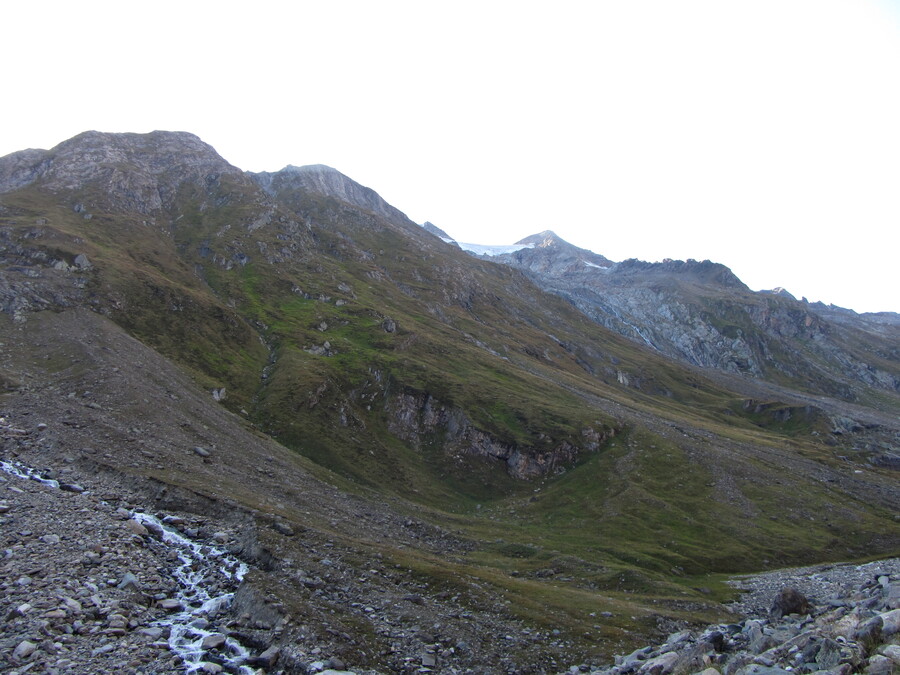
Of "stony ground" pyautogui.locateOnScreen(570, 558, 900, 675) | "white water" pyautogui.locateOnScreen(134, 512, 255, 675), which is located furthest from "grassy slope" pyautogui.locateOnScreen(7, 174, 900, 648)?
"white water" pyautogui.locateOnScreen(134, 512, 255, 675)

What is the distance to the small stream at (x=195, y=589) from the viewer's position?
2647 centimetres

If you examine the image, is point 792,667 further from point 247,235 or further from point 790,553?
point 247,235

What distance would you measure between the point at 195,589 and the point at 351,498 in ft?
123

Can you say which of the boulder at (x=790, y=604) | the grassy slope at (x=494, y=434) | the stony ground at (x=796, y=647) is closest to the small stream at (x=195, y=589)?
the grassy slope at (x=494, y=434)

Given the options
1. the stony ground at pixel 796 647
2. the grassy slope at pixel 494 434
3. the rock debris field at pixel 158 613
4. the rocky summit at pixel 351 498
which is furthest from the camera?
the grassy slope at pixel 494 434

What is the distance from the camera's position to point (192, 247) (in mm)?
170125

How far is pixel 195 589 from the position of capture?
109 ft

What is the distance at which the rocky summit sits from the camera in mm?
28312

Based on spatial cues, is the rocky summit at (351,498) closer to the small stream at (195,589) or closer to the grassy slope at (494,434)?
the small stream at (195,589)

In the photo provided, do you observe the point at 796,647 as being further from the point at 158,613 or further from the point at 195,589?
the point at 195,589

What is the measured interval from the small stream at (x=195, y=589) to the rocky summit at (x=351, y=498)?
21 centimetres

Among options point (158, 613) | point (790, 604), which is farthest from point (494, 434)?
point (158, 613)

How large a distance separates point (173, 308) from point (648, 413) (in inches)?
4724

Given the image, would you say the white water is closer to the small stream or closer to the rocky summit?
the small stream
